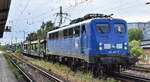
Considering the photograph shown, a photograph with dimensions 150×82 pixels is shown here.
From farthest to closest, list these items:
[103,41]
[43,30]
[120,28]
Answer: [43,30], [120,28], [103,41]

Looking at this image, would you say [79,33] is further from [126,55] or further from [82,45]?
[126,55]

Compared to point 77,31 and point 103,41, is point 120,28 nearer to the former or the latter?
point 103,41

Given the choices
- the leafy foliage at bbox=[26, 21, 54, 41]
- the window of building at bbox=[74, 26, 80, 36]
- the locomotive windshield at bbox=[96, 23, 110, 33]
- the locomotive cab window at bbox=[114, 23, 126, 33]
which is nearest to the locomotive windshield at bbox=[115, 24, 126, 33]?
the locomotive cab window at bbox=[114, 23, 126, 33]

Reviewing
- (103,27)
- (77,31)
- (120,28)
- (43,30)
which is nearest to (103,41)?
(103,27)

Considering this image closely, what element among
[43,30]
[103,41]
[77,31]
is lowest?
[103,41]

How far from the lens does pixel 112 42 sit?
55.0 ft

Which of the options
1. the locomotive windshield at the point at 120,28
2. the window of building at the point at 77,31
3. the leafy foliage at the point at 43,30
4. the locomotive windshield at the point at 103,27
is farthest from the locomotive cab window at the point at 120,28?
the leafy foliage at the point at 43,30

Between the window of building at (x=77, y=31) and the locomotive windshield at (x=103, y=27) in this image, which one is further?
the window of building at (x=77, y=31)

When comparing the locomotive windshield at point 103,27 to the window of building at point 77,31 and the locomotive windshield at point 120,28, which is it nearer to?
the locomotive windshield at point 120,28

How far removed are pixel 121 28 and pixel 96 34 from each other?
5.59ft

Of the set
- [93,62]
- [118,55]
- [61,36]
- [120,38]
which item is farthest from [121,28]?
[61,36]

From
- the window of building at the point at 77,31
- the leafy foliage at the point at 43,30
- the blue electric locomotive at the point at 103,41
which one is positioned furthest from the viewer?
the leafy foliage at the point at 43,30

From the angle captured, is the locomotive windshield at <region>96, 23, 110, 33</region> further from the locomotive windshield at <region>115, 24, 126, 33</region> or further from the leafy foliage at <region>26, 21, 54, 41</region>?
the leafy foliage at <region>26, 21, 54, 41</region>

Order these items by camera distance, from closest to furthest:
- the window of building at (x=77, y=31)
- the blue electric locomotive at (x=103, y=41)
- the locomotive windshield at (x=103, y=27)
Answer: the blue electric locomotive at (x=103, y=41), the locomotive windshield at (x=103, y=27), the window of building at (x=77, y=31)
